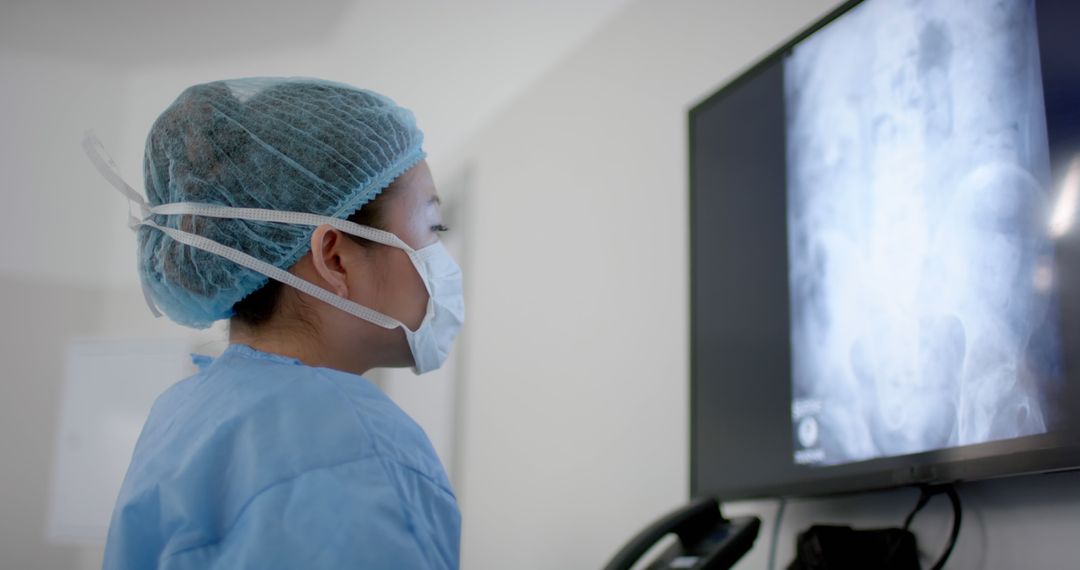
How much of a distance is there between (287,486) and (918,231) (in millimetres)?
1028

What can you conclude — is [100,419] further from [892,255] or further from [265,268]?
[892,255]

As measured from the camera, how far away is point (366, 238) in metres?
1.36

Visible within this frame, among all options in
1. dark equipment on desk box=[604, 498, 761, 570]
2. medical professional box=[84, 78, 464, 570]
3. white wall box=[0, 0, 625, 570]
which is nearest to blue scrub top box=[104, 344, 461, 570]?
medical professional box=[84, 78, 464, 570]

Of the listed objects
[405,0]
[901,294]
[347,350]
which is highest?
[405,0]

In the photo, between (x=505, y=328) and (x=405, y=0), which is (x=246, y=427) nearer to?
(x=505, y=328)

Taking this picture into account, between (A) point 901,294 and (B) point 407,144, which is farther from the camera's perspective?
(A) point 901,294

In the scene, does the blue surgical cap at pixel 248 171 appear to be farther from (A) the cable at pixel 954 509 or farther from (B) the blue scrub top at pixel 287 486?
(A) the cable at pixel 954 509

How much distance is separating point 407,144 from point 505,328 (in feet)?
5.76

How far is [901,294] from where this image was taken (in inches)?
62.5

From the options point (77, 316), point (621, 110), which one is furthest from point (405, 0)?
point (77, 316)

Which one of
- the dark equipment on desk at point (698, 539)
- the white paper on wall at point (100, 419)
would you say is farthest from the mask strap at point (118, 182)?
the white paper on wall at point (100, 419)

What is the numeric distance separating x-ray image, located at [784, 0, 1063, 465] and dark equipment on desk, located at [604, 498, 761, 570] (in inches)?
8.6

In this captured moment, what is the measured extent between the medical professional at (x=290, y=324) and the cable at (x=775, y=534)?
2.42 ft

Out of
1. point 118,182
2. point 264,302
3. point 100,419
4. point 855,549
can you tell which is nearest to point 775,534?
point 855,549
